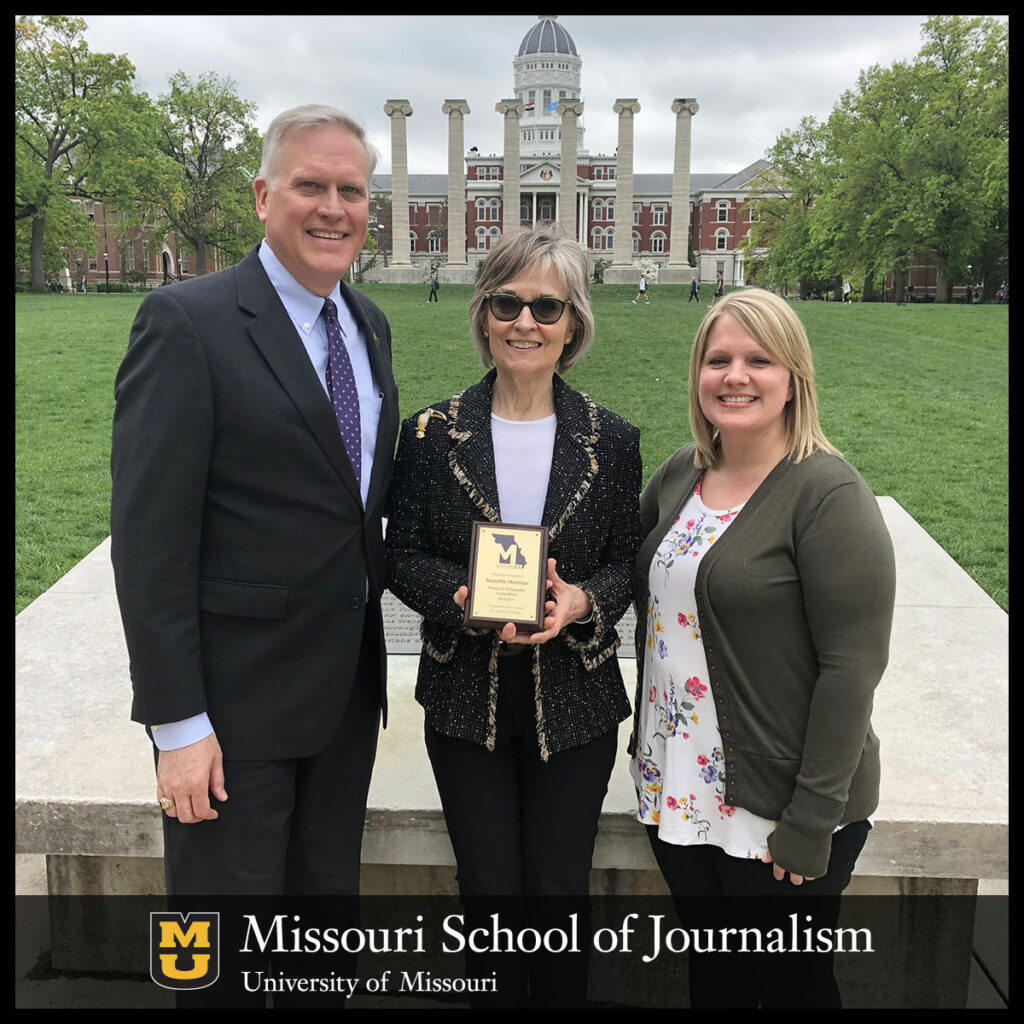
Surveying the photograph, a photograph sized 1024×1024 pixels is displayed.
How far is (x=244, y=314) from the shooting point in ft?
7.75

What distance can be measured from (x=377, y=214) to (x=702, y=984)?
8173cm

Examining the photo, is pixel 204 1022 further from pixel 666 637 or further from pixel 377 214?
pixel 377 214

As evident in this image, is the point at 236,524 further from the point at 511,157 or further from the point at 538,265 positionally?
the point at 511,157

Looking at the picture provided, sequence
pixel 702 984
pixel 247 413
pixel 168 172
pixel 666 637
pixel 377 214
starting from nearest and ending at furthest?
pixel 247 413, pixel 666 637, pixel 702 984, pixel 168 172, pixel 377 214

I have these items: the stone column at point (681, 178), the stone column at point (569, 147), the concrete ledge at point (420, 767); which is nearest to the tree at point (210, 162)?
the stone column at point (569, 147)

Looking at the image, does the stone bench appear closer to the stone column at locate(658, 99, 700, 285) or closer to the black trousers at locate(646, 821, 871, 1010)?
the black trousers at locate(646, 821, 871, 1010)

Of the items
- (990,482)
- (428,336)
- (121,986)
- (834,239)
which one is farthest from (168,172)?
(121,986)

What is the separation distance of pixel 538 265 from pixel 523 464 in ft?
1.97

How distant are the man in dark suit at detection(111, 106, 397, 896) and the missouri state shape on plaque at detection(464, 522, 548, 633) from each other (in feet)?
1.22

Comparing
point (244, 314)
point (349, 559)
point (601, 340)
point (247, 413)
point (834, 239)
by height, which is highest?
point (834, 239)

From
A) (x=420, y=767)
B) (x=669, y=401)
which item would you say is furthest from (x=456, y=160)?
(x=420, y=767)

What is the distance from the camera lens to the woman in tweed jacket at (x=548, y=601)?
8.61ft

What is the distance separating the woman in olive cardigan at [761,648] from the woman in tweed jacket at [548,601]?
0.21 metres

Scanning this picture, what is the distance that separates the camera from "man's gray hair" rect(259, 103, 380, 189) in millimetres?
2412
